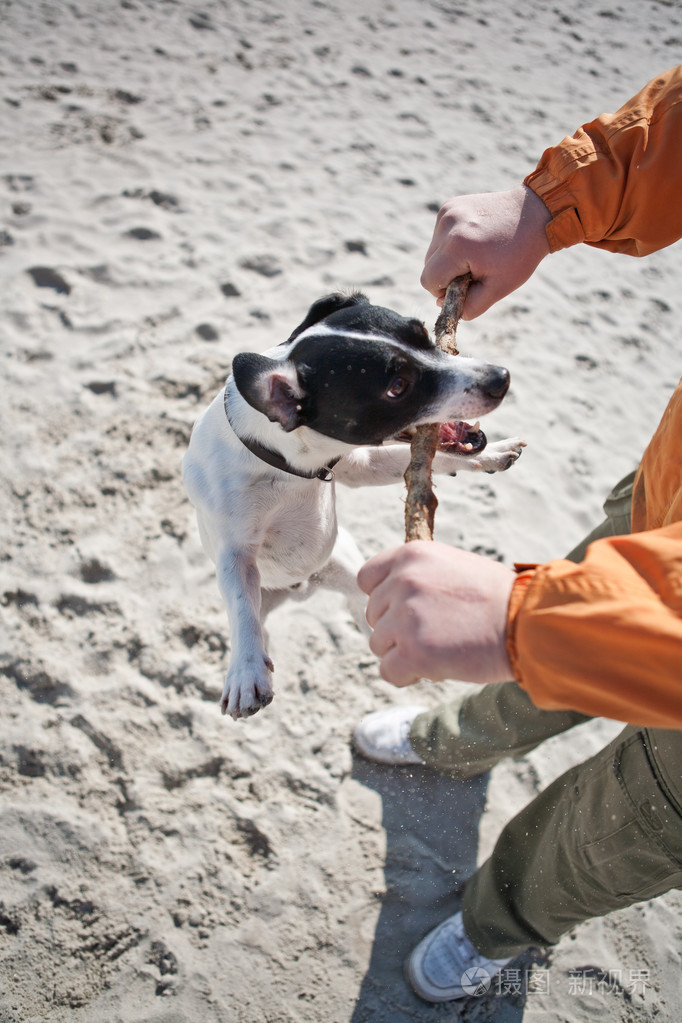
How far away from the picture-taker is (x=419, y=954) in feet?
7.18

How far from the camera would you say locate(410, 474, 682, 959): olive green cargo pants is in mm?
1509

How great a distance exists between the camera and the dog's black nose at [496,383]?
1882mm

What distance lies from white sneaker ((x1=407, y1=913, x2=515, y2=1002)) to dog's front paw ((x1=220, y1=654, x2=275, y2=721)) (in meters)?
1.15

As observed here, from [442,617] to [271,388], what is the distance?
887mm

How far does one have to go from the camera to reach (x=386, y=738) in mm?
2602

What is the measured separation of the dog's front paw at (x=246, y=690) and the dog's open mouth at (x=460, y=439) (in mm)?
820

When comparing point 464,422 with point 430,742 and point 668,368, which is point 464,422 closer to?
point 430,742

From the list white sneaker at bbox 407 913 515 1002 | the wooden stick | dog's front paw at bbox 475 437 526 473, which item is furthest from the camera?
dog's front paw at bbox 475 437 526 473

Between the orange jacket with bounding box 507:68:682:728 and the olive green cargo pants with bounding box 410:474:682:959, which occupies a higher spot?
the orange jacket with bounding box 507:68:682:728

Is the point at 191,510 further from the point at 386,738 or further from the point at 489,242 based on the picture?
the point at 489,242

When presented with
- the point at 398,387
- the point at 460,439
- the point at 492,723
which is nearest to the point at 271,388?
the point at 398,387

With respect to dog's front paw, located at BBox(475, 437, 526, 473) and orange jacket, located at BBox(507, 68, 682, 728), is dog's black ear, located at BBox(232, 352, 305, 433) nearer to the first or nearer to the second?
dog's front paw, located at BBox(475, 437, 526, 473)

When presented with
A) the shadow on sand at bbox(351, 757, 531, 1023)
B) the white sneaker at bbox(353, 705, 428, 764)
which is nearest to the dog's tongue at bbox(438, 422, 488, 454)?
the white sneaker at bbox(353, 705, 428, 764)

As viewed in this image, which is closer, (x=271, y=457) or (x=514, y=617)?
(x=514, y=617)
